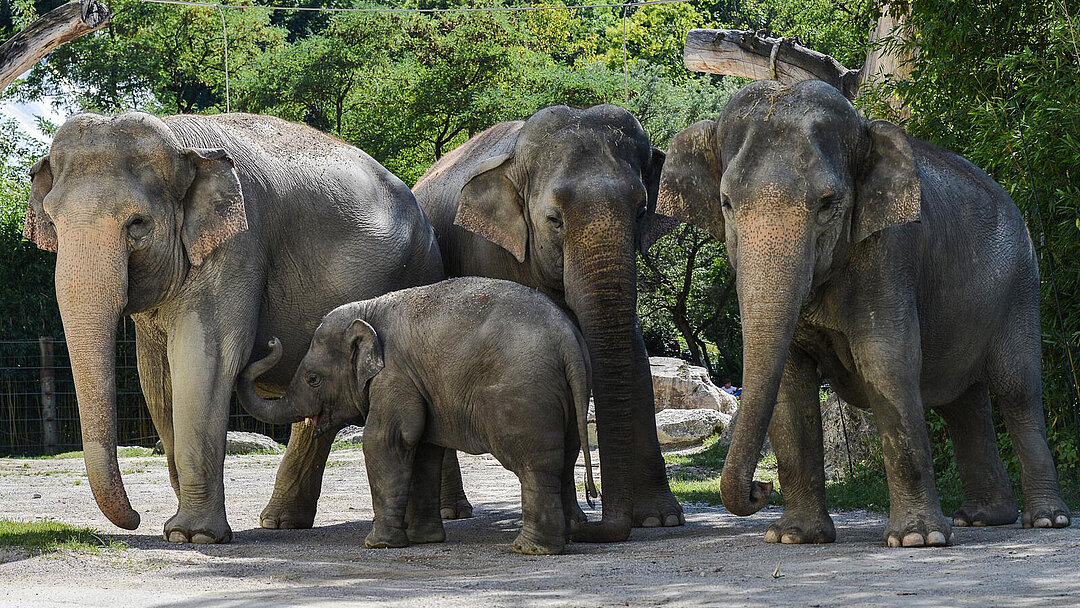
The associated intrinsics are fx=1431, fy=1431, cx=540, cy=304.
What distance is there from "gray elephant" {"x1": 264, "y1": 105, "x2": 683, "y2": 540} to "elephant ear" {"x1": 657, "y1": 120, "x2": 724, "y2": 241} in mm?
829

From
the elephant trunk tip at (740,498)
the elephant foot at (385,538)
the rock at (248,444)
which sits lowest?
the elephant foot at (385,538)

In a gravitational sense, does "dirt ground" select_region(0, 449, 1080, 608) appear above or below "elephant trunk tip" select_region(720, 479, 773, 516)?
below

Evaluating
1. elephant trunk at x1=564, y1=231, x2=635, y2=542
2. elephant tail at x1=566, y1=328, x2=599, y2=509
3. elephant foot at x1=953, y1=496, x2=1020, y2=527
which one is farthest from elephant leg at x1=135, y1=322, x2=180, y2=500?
elephant foot at x1=953, y1=496, x2=1020, y2=527

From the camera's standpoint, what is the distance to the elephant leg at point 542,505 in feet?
23.2

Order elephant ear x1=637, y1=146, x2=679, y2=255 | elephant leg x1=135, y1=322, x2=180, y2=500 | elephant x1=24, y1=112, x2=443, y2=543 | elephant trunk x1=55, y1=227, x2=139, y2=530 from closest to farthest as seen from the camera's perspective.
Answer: elephant trunk x1=55, y1=227, x2=139, y2=530
elephant x1=24, y1=112, x2=443, y2=543
elephant leg x1=135, y1=322, x2=180, y2=500
elephant ear x1=637, y1=146, x2=679, y2=255

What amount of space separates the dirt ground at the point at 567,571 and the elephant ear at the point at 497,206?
179 centimetres

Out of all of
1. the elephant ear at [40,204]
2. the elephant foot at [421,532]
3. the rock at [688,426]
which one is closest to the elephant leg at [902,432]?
the elephant foot at [421,532]

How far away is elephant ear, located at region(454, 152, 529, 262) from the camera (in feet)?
28.6

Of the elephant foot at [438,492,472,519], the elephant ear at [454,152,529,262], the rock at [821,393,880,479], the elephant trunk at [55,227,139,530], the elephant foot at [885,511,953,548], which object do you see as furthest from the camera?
the rock at [821,393,880,479]

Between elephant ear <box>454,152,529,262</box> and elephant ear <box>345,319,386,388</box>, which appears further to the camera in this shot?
elephant ear <box>454,152,529,262</box>

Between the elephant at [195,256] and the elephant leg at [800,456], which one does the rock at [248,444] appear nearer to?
the elephant at [195,256]

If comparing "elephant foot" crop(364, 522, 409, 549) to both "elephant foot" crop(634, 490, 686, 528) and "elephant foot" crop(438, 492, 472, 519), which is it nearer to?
"elephant foot" crop(634, 490, 686, 528)

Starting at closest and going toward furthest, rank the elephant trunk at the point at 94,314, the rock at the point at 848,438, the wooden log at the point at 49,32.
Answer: the elephant trunk at the point at 94,314, the rock at the point at 848,438, the wooden log at the point at 49,32

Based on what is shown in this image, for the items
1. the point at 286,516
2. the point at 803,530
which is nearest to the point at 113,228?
the point at 286,516
